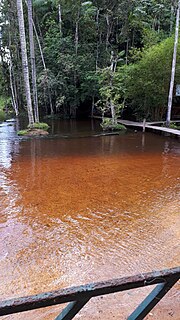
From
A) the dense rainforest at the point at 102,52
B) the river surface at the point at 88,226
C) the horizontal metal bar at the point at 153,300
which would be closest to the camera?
the horizontal metal bar at the point at 153,300

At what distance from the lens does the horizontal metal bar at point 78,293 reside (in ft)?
2.84

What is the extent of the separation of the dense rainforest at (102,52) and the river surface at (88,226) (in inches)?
288

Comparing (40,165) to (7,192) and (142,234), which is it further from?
(142,234)

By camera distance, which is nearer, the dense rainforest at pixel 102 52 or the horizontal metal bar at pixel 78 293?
the horizontal metal bar at pixel 78 293

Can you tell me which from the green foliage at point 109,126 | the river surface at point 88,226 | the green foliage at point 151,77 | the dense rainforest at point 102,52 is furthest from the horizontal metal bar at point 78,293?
the green foliage at point 151,77

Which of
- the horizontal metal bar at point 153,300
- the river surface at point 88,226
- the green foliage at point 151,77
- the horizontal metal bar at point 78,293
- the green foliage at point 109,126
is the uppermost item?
the green foliage at point 151,77

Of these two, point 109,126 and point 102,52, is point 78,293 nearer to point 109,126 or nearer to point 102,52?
point 109,126

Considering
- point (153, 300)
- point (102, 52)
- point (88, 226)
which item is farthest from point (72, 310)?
point (102, 52)

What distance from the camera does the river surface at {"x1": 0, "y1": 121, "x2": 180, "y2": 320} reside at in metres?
2.33

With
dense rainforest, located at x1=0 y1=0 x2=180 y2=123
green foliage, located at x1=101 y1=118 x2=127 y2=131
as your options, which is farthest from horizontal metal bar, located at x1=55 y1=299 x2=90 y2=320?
green foliage, located at x1=101 y1=118 x2=127 y2=131

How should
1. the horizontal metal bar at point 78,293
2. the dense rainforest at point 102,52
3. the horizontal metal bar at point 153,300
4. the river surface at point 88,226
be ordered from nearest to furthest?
the horizontal metal bar at point 78,293 → the horizontal metal bar at point 153,300 → the river surface at point 88,226 → the dense rainforest at point 102,52

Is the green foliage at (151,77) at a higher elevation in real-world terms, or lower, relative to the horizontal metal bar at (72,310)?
higher

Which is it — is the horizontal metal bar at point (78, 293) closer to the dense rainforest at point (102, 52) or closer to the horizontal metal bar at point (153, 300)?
the horizontal metal bar at point (153, 300)

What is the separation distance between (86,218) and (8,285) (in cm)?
158
